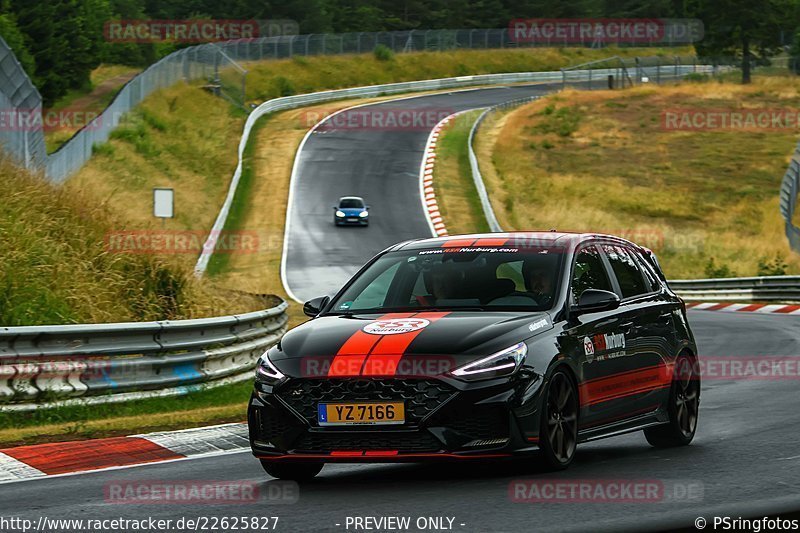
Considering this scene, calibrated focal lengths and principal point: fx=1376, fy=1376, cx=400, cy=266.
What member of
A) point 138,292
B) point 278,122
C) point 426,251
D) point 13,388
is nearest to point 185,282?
point 138,292

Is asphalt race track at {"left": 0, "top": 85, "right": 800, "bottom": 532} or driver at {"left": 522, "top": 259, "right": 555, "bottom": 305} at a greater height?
driver at {"left": 522, "top": 259, "right": 555, "bottom": 305}

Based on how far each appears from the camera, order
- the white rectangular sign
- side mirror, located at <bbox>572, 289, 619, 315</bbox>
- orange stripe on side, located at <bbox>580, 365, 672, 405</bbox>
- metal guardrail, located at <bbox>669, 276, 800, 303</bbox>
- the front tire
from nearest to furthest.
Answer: the front tire < side mirror, located at <bbox>572, 289, 619, 315</bbox> < orange stripe on side, located at <bbox>580, 365, 672, 405</bbox> < the white rectangular sign < metal guardrail, located at <bbox>669, 276, 800, 303</bbox>

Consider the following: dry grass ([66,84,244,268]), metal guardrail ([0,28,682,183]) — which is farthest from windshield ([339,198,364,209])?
metal guardrail ([0,28,682,183])

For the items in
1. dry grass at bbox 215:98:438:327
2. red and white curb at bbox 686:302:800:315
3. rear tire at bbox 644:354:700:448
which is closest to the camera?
rear tire at bbox 644:354:700:448

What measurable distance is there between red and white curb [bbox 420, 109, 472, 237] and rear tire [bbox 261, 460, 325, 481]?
3351cm

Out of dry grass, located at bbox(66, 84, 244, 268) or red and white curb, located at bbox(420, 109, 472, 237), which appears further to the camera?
red and white curb, located at bbox(420, 109, 472, 237)

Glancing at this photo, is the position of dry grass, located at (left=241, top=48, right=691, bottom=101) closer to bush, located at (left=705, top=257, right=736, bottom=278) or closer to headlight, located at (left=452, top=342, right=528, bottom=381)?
bush, located at (left=705, top=257, right=736, bottom=278)

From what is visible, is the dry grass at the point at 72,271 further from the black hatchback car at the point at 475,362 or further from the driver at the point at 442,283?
the driver at the point at 442,283

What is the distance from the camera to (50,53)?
6981 cm

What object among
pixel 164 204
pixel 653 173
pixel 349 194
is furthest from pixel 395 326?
pixel 653 173

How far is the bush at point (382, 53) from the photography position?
97625 mm

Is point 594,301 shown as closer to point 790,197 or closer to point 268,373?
point 268,373

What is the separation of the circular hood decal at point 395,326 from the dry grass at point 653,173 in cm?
3499

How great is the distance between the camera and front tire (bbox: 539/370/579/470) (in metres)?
8.29
